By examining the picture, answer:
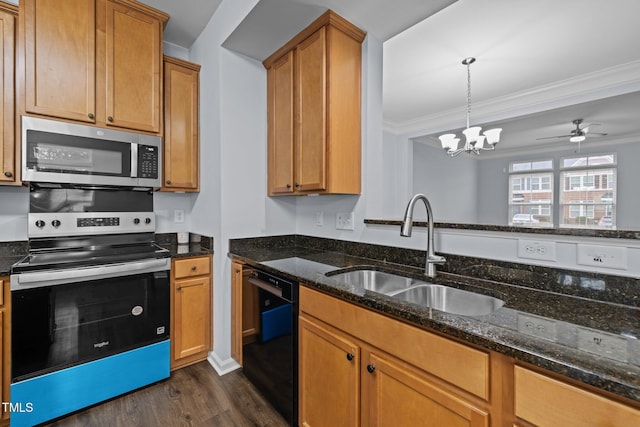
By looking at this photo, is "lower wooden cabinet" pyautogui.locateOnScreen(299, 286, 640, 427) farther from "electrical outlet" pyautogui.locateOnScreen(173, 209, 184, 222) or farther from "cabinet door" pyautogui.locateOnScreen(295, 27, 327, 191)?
"electrical outlet" pyautogui.locateOnScreen(173, 209, 184, 222)

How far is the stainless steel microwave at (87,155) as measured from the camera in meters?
1.77

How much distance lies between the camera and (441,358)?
0.91m

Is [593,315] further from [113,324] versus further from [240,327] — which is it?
[113,324]

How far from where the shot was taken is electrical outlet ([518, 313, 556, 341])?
2.60ft

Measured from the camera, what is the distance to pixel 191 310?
2.19 meters

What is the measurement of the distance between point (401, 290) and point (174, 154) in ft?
6.66

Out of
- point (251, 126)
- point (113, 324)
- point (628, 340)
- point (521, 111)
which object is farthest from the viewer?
point (521, 111)

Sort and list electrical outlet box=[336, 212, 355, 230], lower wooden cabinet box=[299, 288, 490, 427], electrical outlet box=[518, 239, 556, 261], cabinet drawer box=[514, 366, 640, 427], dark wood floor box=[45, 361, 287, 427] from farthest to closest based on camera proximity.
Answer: electrical outlet box=[336, 212, 355, 230]
dark wood floor box=[45, 361, 287, 427]
electrical outlet box=[518, 239, 556, 261]
lower wooden cabinet box=[299, 288, 490, 427]
cabinet drawer box=[514, 366, 640, 427]

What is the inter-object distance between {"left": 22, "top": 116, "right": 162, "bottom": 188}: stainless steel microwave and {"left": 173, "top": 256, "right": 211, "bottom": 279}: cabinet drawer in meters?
0.62

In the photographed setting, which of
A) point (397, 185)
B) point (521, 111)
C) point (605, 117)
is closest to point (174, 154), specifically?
point (397, 185)

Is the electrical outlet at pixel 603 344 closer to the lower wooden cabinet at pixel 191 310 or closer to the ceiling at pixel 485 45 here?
the ceiling at pixel 485 45

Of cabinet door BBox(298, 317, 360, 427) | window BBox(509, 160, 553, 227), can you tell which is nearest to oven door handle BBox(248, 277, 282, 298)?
cabinet door BBox(298, 317, 360, 427)

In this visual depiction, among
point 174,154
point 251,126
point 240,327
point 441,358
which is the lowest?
point 240,327

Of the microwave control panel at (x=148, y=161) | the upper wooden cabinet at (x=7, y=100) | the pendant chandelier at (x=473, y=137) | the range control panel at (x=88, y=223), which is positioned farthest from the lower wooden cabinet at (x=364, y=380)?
the pendant chandelier at (x=473, y=137)
